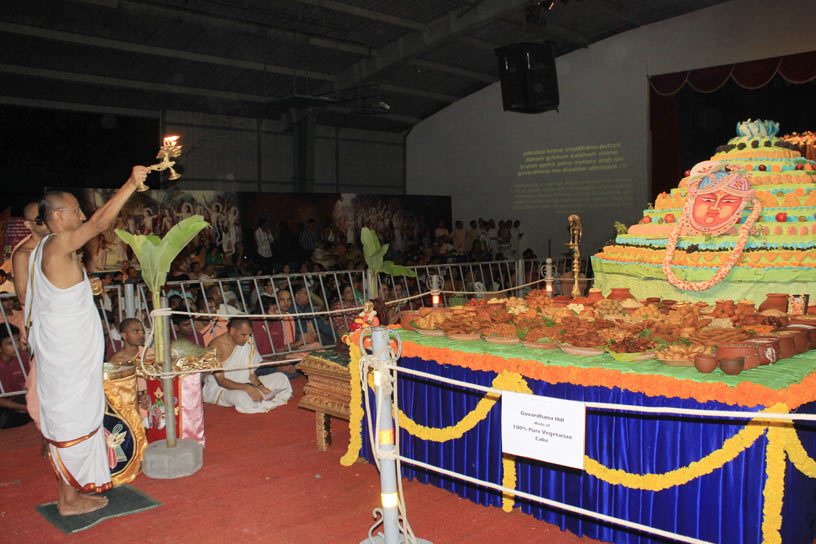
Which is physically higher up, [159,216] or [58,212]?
[159,216]

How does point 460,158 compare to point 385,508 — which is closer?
point 385,508

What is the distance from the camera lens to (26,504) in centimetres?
502

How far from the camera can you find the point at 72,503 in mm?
4832

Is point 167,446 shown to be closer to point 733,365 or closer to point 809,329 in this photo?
point 733,365

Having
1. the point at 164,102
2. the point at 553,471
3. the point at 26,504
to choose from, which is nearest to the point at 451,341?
the point at 553,471

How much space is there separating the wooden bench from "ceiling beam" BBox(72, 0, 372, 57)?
369 inches

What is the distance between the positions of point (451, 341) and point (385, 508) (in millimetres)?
1907

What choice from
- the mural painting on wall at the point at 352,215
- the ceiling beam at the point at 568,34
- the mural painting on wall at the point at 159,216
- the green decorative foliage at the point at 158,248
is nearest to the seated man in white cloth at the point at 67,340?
the green decorative foliage at the point at 158,248

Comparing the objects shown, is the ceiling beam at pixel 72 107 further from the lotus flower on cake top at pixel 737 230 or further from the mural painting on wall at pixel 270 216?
the lotus flower on cake top at pixel 737 230

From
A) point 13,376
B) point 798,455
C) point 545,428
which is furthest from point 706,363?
point 13,376

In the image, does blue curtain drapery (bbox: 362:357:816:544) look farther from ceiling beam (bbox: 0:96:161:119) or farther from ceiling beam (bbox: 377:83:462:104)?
ceiling beam (bbox: 377:83:462:104)

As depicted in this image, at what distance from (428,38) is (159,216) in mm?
7331

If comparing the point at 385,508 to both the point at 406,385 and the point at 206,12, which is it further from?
the point at 206,12

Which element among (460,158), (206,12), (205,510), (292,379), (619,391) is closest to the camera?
(619,391)
